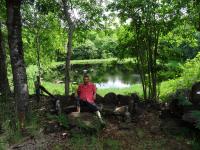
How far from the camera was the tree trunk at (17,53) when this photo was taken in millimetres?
8906

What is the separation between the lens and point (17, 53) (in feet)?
29.5

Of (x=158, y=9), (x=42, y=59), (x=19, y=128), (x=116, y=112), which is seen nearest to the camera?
(x=19, y=128)

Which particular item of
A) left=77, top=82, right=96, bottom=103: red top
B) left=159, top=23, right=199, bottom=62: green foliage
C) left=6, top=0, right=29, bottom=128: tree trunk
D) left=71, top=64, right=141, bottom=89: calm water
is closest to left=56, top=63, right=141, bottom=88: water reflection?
left=71, top=64, right=141, bottom=89: calm water

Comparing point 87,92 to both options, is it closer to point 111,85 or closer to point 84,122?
point 84,122

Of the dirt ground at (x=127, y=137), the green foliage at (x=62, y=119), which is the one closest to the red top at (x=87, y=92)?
the dirt ground at (x=127, y=137)

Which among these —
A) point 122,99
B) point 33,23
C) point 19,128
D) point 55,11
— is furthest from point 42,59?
point 19,128

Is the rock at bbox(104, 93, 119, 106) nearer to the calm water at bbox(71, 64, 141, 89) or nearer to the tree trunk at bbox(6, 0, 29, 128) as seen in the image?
the tree trunk at bbox(6, 0, 29, 128)

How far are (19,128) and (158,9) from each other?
646cm

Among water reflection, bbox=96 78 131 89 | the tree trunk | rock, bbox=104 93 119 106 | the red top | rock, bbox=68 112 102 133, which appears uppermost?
the tree trunk

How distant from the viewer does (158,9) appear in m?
12.6

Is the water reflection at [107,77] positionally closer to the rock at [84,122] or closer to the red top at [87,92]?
the red top at [87,92]

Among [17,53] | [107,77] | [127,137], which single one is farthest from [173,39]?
[107,77]

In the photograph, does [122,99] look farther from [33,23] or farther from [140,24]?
[33,23]

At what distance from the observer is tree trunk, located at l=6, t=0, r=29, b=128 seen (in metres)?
8.91
